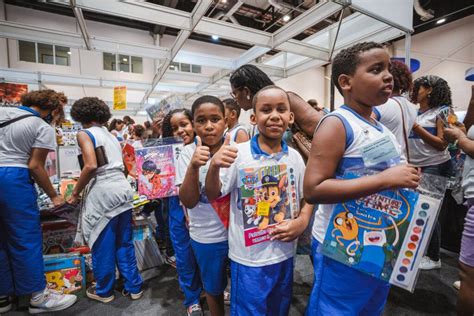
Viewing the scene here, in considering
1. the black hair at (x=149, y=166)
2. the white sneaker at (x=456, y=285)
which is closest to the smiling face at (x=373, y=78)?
the black hair at (x=149, y=166)

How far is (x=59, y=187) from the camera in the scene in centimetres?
301

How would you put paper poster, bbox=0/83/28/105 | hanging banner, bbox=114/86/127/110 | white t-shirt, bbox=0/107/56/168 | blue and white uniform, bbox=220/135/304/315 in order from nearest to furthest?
blue and white uniform, bbox=220/135/304/315 < white t-shirt, bbox=0/107/56/168 < paper poster, bbox=0/83/28/105 < hanging banner, bbox=114/86/127/110

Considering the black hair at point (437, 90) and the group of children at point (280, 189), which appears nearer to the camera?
the group of children at point (280, 189)

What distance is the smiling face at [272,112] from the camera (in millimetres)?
1106

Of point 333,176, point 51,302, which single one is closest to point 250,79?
point 333,176

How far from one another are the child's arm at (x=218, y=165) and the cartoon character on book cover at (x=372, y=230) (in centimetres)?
44

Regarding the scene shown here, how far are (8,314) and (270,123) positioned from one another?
2712 mm

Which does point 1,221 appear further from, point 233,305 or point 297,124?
point 297,124

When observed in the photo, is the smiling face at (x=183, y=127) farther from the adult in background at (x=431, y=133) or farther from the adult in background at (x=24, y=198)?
the adult in background at (x=431, y=133)

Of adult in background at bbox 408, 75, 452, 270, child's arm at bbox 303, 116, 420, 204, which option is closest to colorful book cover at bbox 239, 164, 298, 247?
child's arm at bbox 303, 116, 420, 204

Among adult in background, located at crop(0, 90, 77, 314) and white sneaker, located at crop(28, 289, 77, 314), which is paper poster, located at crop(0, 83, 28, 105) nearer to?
adult in background, located at crop(0, 90, 77, 314)

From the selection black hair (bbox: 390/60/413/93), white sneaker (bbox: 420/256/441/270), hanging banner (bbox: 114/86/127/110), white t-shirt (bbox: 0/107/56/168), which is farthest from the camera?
hanging banner (bbox: 114/86/127/110)

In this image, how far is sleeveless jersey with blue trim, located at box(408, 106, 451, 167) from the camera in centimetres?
230

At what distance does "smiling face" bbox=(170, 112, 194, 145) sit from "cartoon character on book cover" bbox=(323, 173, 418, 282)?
53.5 inches
